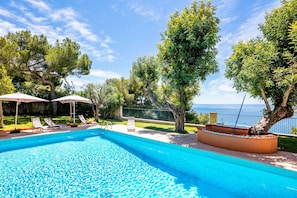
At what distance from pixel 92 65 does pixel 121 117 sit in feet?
26.6

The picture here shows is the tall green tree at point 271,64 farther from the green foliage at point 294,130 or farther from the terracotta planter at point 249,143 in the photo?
the green foliage at point 294,130

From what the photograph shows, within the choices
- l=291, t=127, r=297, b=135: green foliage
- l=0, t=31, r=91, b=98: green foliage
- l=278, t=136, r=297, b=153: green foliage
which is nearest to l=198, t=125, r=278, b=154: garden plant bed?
l=278, t=136, r=297, b=153: green foliage

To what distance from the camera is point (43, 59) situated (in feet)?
67.5

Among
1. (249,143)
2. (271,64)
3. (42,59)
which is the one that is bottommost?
(249,143)

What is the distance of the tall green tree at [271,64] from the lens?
7.78 metres

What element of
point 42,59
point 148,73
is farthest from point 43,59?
point 148,73

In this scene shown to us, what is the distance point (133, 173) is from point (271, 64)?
8.07 m

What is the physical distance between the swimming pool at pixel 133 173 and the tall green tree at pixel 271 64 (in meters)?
3.72

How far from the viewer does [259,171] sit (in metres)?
6.31

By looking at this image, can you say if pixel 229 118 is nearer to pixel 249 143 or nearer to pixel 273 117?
pixel 273 117

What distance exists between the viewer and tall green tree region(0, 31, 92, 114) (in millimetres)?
18156

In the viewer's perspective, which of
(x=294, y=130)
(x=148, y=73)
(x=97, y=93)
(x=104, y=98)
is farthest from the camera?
(x=104, y=98)

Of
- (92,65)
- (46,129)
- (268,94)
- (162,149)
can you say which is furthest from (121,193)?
(92,65)

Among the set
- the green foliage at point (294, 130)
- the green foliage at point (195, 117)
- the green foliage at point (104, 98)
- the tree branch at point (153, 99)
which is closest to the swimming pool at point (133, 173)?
the tree branch at point (153, 99)
